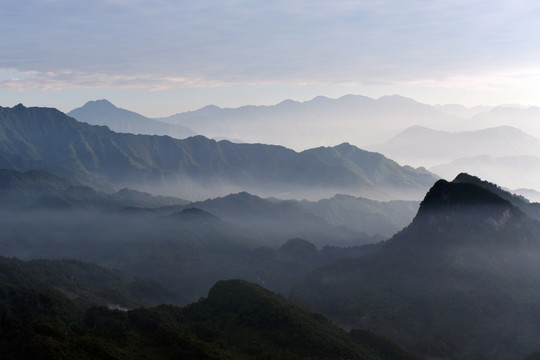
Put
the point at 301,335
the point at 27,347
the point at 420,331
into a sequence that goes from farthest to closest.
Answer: the point at 420,331
the point at 301,335
the point at 27,347

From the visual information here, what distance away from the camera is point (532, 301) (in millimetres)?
196375

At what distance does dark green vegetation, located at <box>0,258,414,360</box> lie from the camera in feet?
351

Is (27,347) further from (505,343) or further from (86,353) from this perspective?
(505,343)

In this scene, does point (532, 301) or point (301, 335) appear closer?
point (301, 335)

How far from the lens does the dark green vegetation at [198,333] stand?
107 meters

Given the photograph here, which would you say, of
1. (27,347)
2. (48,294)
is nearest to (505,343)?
(27,347)

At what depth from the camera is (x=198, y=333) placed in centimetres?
14275

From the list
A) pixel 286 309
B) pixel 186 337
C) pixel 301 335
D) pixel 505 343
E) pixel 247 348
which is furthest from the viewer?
pixel 505 343

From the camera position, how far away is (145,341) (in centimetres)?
12650

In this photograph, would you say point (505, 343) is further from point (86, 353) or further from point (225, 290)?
point (86, 353)

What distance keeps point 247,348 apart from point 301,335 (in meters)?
17.5

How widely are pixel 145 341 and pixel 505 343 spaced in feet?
399

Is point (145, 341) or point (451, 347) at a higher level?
point (145, 341)

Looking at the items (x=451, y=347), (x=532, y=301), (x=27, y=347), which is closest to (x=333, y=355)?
(x=451, y=347)
